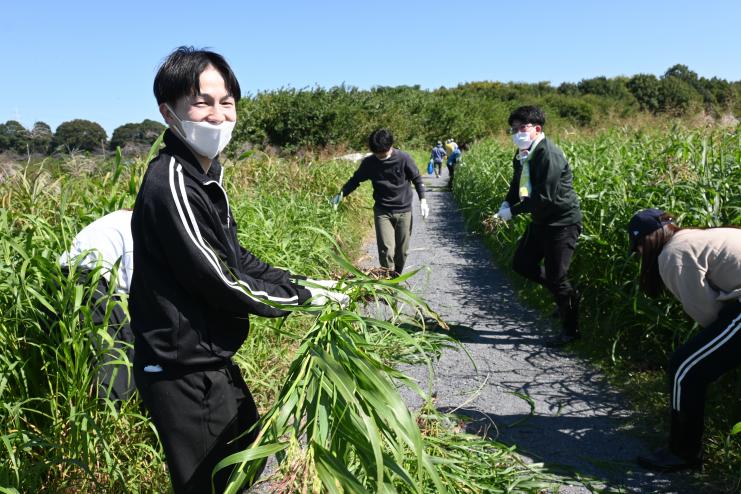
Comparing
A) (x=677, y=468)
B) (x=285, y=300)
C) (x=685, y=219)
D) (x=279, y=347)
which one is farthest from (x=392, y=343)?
(x=685, y=219)

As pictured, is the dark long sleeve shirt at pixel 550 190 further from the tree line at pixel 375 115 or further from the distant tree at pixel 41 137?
the distant tree at pixel 41 137

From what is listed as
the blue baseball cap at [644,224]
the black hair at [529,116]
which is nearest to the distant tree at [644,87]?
the black hair at [529,116]

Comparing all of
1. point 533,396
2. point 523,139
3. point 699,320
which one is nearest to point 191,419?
point 699,320

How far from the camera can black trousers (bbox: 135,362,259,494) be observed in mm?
1604

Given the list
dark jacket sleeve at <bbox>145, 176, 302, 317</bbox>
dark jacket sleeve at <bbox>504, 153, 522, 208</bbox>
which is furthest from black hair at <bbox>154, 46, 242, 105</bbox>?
dark jacket sleeve at <bbox>504, 153, 522, 208</bbox>

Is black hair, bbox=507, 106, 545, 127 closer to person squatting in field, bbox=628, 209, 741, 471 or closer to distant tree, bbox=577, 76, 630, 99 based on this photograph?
person squatting in field, bbox=628, 209, 741, 471

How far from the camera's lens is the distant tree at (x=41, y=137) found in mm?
4910

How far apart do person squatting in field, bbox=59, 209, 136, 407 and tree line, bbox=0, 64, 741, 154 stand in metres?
2.48

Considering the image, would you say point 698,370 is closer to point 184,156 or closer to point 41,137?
point 184,156

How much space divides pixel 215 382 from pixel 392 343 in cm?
195

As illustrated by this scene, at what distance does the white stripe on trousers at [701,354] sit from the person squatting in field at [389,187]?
3492mm

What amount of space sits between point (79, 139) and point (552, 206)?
16.1 feet

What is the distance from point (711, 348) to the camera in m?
2.49

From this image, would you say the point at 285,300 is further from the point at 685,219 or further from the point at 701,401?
the point at 685,219
